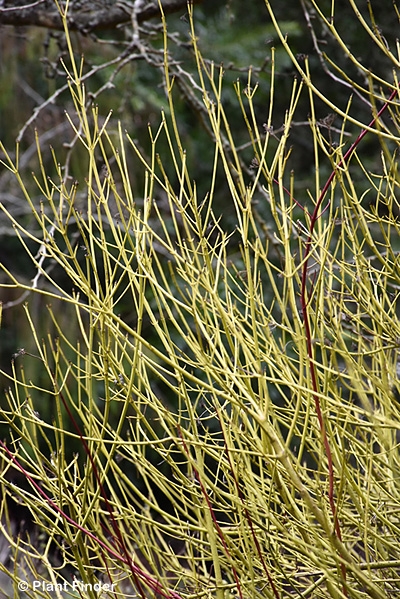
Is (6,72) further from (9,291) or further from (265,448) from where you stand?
(265,448)

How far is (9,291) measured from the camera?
5.41 metres

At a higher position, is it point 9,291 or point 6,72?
point 6,72

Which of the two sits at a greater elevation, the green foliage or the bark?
the bark

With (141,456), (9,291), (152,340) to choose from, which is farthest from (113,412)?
(141,456)

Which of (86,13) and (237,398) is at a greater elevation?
(86,13)

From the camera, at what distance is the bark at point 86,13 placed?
107 inches

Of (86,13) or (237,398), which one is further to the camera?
(86,13)

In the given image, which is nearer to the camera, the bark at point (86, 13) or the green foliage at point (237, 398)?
the green foliage at point (237, 398)

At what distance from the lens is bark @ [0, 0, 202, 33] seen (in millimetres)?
2719

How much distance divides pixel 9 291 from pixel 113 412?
143 cm

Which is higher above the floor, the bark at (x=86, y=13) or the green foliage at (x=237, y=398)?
the bark at (x=86, y=13)

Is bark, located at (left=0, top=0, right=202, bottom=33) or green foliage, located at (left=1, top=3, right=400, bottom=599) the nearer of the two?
green foliage, located at (left=1, top=3, right=400, bottom=599)

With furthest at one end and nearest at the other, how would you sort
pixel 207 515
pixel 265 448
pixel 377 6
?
pixel 377 6
pixel 265 448
pixel 207 515

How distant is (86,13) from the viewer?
3008 mm
